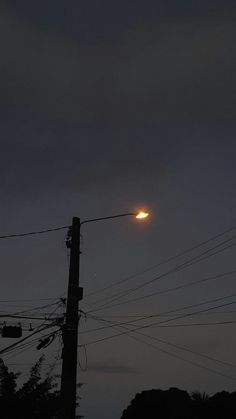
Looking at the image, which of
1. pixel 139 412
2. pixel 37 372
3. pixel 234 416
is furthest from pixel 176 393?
pixel 37 372

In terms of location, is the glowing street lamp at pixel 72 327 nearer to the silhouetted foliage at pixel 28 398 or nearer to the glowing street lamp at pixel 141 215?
the glowing street lamp at pixel 141 215

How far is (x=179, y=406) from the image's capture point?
59.4m

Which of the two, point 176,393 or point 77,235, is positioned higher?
point 77,235

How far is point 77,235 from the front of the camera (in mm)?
22594

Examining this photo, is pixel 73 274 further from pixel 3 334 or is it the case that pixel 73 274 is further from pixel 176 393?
pixel 176 393

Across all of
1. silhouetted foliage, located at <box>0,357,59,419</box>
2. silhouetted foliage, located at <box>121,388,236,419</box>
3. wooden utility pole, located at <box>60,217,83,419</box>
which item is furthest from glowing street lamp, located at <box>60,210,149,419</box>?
silhouetted foliage, located at <box>121,388,236,419</box>

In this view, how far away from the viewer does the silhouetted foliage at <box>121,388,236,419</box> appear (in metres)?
47.0

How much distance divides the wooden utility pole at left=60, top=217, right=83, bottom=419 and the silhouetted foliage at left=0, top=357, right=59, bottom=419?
51.2ft

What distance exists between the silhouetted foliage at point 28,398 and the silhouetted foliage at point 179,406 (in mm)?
14037

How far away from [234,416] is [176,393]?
1954 cm

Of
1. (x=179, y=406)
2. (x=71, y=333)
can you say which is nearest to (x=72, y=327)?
(x=71, y=333)

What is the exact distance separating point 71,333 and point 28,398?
16.3m

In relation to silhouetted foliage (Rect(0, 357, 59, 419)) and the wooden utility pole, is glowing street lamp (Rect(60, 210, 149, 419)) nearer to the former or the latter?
the wooden utility pole

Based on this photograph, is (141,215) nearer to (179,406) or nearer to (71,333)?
(71,333)
